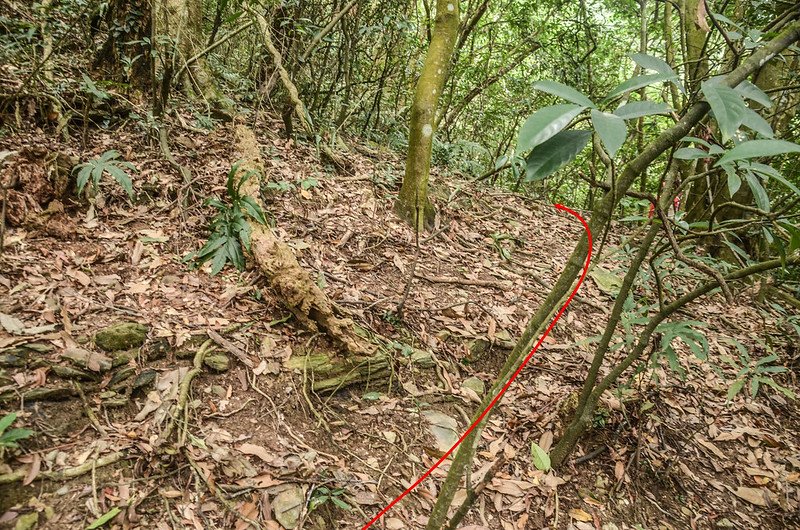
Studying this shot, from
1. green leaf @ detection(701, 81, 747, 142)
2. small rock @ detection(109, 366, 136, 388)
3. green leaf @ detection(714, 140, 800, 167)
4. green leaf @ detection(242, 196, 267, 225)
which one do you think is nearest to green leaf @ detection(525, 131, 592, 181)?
green leaf @ detection(701, 81, 747, 142)

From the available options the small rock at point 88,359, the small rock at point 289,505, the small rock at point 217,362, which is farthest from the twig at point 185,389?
the small rock at point 289,505

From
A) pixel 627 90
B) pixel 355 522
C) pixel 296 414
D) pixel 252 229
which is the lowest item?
pixel 355 522

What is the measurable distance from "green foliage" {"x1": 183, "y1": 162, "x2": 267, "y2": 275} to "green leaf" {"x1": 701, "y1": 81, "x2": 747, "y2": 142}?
2885 mm

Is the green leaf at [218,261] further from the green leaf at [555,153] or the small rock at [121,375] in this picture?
the green leaf at [555,153]

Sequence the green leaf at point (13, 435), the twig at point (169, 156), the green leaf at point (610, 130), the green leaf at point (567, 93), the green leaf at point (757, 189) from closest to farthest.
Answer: the green leaf at point (610, 130), the green leaf at point (567, 93), the green leaf at point (757, 189), the green leaf at point (13, 435), the twig at point (169, 156)

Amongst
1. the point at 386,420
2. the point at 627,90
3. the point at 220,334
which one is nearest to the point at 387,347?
the point at 386,420

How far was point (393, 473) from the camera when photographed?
2.74 meters

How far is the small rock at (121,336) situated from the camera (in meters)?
2.56

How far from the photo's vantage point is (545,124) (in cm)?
90

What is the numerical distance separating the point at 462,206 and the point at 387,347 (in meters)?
2.85

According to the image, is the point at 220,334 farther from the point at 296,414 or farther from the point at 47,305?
the point at 47,305

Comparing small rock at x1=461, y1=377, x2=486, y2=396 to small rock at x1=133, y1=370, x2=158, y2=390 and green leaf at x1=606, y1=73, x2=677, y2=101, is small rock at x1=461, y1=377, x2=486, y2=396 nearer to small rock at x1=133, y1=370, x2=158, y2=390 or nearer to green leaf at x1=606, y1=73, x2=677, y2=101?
small rock at x1=133, y1=370, x2=158, y2=390

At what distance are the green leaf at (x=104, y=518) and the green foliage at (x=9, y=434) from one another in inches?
18.2

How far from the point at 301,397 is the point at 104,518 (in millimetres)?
1105
